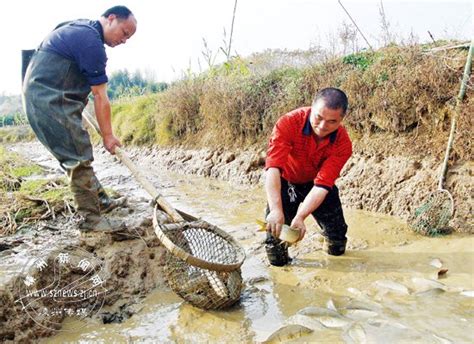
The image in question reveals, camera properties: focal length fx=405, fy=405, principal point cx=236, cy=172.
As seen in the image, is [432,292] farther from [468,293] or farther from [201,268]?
[201,268]

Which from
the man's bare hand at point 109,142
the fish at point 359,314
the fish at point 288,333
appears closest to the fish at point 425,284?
the fish at point 359,314

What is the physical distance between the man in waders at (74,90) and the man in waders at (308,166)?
1.48m

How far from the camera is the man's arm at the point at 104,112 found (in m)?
3.47

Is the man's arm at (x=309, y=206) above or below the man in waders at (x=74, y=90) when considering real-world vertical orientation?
below

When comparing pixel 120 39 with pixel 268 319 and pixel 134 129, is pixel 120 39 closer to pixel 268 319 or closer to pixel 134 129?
pixel 268 319

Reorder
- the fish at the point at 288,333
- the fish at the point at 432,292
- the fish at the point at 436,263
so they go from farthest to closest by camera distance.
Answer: the fish at the point at 436,263 → the fish at the point at 432,292 → the fish at the point at 288,333

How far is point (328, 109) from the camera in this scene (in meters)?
3.16

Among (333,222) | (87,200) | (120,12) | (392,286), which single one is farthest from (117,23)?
(392,286)

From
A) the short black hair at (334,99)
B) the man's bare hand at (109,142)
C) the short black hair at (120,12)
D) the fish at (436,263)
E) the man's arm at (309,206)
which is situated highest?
the short black hair at (120,12)

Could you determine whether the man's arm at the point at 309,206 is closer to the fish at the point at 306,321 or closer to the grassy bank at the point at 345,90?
the fish at the point at 306,321

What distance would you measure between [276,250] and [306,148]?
0.98m

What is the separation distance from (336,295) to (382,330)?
629 millimetres

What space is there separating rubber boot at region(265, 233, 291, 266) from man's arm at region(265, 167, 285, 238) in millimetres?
559

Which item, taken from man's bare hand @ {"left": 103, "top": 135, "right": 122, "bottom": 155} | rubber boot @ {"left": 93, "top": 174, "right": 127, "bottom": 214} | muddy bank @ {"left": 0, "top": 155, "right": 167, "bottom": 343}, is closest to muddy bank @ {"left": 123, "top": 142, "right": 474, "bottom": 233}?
muddy bank @ {"left": 0, "top": 155, "right": 167, "bottom": 343}
